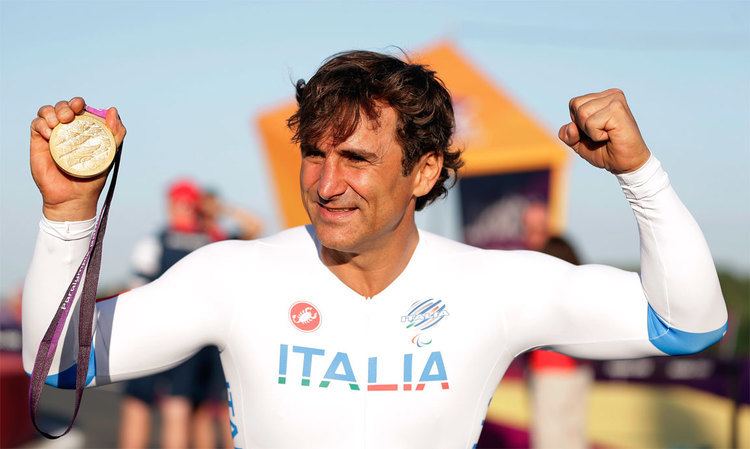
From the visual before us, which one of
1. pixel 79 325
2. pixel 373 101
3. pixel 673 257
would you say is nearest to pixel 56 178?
pixel 79 325

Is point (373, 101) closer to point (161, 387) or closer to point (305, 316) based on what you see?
point (305, 316)

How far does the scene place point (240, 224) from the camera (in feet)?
32.7

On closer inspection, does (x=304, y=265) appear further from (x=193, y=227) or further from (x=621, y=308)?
(x=193, y=227)

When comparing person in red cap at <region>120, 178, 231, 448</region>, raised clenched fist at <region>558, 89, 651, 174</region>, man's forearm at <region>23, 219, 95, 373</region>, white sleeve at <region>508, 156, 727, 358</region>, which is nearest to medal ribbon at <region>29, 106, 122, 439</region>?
man's forearm at <region>23, 219, 95, 373</region>

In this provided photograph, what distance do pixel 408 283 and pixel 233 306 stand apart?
57 centimetres

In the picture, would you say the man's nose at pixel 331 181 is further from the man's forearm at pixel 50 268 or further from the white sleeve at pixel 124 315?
the man's forearm at pixel 50 268

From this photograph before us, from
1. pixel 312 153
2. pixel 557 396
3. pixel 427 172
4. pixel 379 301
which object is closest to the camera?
pixel 312 153

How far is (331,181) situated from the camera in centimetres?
283

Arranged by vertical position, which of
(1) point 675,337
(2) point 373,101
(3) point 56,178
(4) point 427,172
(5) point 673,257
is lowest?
(1) point 675,337

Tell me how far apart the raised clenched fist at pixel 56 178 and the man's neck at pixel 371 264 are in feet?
2.67

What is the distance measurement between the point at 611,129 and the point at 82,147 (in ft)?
4.84

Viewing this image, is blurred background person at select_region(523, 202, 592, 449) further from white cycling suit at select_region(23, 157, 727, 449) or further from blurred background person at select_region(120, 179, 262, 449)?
white cycling suit at select_region(23, 157, 727, 449)

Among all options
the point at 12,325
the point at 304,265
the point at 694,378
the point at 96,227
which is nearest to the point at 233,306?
the point at 304,265

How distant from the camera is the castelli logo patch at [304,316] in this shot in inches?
118
